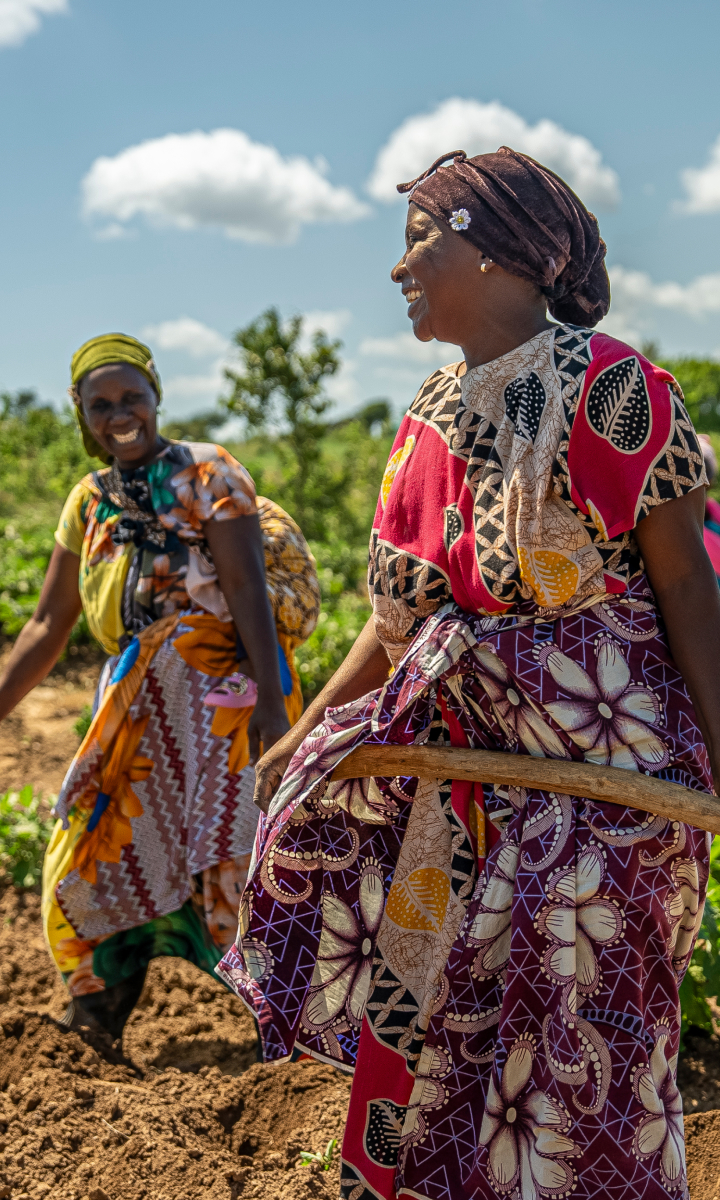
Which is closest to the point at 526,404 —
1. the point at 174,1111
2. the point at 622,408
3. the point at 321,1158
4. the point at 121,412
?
the point at 622,408

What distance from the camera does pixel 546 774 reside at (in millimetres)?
1689

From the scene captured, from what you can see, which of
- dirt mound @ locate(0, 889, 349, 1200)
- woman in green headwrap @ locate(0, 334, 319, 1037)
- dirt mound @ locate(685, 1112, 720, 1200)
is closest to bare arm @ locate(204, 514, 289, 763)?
woman in green headwrap @ locate(0, 334, 319, 1037)

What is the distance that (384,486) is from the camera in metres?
2.05

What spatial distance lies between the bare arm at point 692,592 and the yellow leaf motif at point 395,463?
1.70 feet

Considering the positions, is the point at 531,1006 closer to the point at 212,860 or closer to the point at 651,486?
the point at 651,486

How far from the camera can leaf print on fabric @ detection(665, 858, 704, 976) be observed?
173cm

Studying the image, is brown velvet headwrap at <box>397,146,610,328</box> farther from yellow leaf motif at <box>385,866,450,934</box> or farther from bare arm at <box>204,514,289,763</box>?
bare arm at <box>204,514,289,763</box>

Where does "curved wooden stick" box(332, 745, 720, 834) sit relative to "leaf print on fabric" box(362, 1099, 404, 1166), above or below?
above

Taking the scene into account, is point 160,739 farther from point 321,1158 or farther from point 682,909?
point 682,909

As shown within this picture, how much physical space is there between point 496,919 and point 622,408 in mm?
913

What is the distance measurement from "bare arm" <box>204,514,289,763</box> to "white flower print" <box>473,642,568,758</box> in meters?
1.28

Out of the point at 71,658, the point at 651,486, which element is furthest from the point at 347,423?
the point at 651,486

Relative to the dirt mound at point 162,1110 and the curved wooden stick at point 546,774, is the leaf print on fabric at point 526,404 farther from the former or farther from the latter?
the dirt mound at point 162,1110

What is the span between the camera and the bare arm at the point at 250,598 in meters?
2.98
